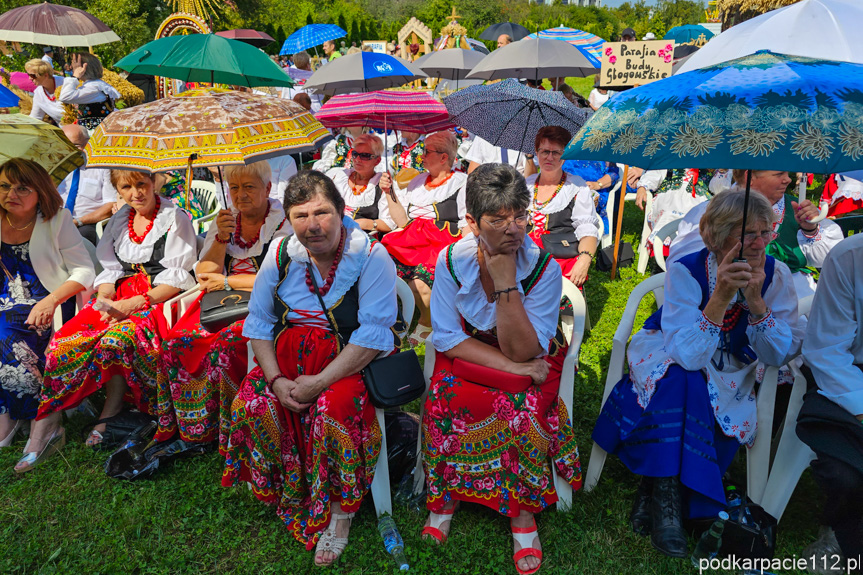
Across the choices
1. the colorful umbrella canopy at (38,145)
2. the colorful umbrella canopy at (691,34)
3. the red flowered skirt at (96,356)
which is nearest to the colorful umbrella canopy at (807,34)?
the red flowered skirt at (96,356)

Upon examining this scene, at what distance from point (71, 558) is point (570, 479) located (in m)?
2.33

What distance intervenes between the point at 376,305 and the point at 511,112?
2458 millimetres

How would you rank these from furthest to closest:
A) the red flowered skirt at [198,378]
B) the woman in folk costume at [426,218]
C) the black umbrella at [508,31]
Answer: the black umbrella at [508,31] → the woman in folk costume at [426,218] → the red flowered skirt at [198,378]

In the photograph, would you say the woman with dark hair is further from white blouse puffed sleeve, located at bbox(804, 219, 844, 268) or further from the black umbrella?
the black umbrella

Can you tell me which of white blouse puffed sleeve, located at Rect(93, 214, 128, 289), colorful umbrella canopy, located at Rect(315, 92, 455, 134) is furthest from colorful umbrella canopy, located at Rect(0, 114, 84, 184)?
colorful umbrella canopy, located at Rect(315, 92, 455, 134)

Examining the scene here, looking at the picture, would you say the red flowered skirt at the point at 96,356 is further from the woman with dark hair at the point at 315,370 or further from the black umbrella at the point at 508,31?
the black umbrella at the point at 508,31

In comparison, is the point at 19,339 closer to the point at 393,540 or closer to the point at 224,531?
the point at 224,531

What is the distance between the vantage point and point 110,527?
2850 millimetres

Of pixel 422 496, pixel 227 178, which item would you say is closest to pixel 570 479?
pixel 422 496

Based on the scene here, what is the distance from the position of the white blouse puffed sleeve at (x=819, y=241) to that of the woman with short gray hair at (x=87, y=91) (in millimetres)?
7143

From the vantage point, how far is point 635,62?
5719 mm

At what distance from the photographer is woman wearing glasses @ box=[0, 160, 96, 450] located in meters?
3.45

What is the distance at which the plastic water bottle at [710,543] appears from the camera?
239 centimetres

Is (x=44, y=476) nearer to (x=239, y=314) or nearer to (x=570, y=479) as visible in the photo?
(x=239, y=314)
